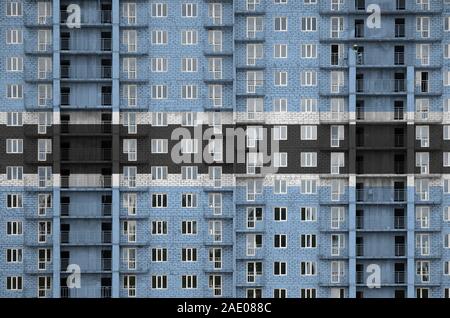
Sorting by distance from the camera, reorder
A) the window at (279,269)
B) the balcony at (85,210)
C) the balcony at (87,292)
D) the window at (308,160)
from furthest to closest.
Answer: the window at (308,160) < the balcony at (85,210) < the window at (279,269) < the balcony at (87,292)

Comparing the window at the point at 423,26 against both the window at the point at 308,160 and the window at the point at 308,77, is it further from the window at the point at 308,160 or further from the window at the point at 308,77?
the window at the point at 308,160

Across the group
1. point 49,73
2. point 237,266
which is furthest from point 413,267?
point 49,73

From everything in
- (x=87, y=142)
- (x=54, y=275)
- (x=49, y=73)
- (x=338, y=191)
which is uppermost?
(x=49, y=73)

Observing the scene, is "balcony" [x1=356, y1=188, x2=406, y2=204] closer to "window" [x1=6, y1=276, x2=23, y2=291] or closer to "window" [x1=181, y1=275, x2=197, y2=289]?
"window" [x1=181, y1=275, x2=197, y2=289]

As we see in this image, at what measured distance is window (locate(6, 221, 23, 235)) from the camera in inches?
2000

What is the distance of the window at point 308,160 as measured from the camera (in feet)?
167

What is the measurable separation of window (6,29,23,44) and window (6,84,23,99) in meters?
2.82

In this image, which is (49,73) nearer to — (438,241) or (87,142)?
(87,142)

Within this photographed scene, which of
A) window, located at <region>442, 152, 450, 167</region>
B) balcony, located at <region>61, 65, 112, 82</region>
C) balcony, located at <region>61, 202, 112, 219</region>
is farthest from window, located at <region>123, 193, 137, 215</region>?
window, located at <region>442, 152, 450, 167</region>

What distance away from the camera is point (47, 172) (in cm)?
5103

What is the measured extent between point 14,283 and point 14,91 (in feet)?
40.6

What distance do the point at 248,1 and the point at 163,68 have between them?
22.7ft

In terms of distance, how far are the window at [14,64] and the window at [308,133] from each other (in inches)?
732

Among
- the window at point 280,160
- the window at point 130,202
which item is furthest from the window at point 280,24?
the window at point 130,202
